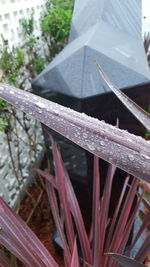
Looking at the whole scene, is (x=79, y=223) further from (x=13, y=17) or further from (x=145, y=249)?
(x=13, y=17)

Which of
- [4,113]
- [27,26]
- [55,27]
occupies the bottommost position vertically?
[4,113]

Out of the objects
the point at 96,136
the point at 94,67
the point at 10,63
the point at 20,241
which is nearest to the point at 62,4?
the point at 10,63

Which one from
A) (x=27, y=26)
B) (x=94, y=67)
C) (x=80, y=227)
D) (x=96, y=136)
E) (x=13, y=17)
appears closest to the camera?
(x=96, y=136)

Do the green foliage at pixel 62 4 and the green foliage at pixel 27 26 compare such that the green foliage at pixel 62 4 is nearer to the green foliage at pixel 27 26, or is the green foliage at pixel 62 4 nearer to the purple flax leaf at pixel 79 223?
the green foliage at pixel 27 26

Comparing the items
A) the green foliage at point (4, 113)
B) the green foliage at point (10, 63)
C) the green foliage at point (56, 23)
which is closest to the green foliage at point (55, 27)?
the green foliage at point (56, 23)

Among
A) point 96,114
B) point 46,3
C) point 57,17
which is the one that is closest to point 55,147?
point 96,114

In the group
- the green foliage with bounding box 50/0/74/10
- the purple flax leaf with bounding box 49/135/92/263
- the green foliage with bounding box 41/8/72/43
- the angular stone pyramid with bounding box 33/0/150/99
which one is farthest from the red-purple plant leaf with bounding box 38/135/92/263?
the green foliage with bounding box 50/0/74/10
